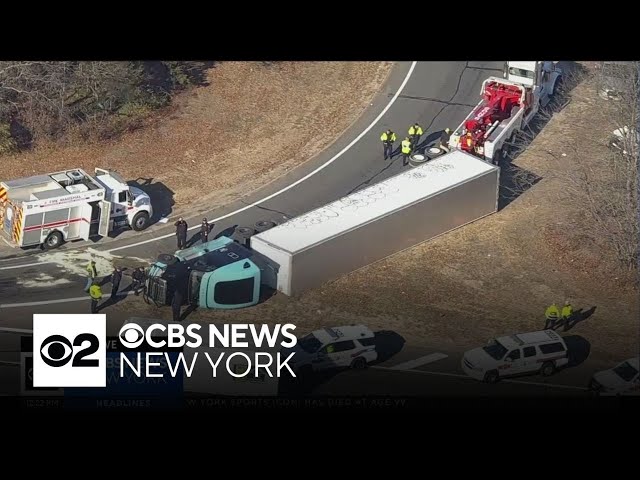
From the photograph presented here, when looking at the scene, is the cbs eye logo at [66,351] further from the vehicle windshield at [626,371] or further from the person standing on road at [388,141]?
the person standing on road at [388,141]

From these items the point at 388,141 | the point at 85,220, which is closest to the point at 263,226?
the point at 85,220

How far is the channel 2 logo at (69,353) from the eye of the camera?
30531 mm

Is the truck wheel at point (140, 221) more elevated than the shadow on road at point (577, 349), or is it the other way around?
the truck wheel at point (140, 221)

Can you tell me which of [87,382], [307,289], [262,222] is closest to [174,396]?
[87,382]

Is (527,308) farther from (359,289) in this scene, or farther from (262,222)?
(262,222)

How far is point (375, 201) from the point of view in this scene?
3788cm

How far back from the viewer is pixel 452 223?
39.7m

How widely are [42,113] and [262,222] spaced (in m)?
13.2

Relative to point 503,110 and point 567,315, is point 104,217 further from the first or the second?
point 503,110

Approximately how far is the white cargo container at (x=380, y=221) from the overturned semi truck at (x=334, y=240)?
31mm

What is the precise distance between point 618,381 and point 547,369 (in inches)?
78.8

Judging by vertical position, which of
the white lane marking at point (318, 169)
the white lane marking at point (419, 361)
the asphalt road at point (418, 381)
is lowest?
the asphalt road at point (418, 381)

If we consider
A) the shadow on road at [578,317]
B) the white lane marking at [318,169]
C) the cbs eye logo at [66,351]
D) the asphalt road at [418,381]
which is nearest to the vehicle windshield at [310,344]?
the asphalt road at [418,381]
